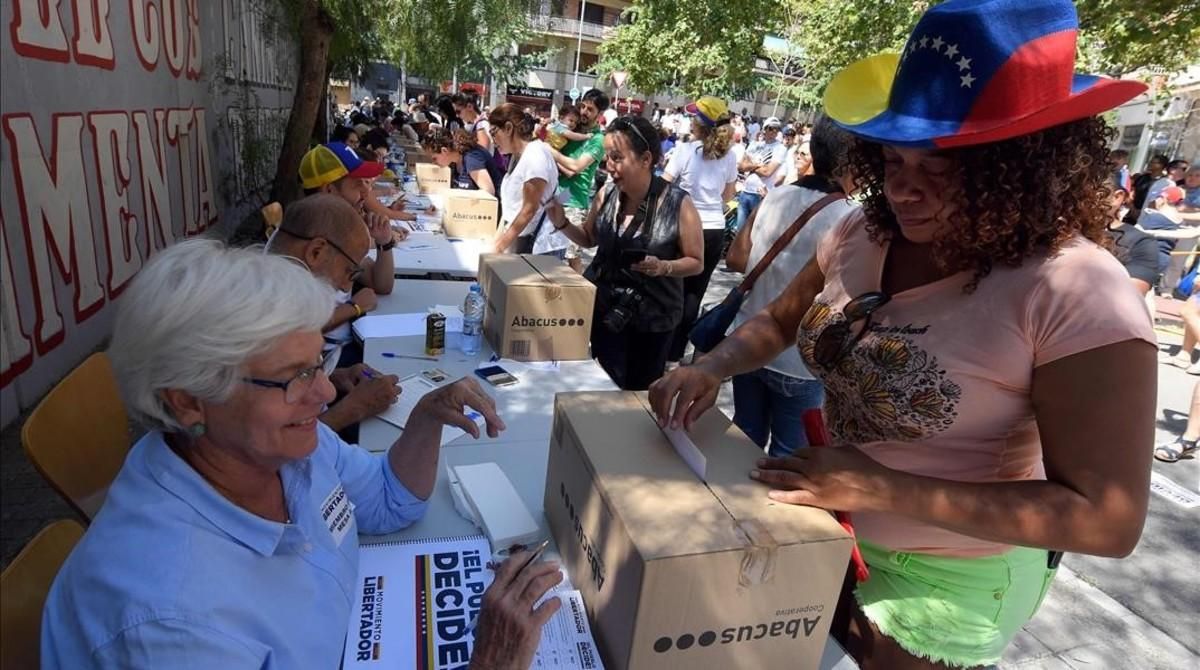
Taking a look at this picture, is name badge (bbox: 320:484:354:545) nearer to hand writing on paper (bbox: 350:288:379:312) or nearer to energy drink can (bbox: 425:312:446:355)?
energy drink can (bbox: 425:312:446:355)

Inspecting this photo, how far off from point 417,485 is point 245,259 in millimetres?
706

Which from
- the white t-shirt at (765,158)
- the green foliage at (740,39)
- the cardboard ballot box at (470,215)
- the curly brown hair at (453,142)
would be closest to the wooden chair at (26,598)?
the cardboard ballot box at (470,215)

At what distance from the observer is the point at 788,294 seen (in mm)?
1789

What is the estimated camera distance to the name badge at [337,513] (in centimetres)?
142

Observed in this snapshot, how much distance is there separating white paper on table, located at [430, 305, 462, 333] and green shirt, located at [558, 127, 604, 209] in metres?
3.05

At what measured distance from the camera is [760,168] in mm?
9438

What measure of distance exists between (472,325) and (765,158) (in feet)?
27.0

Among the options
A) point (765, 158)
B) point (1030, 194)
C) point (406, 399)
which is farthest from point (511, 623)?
point (765, 158)

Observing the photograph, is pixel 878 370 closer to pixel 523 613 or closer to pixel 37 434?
pixel 523 613

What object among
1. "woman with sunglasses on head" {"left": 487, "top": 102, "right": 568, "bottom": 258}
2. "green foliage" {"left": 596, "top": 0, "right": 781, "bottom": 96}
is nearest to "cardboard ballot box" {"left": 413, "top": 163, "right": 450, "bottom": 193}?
"woman with sunglasses on head" {"left": 487, "top": 102, "right": 568, "bottom": 258}

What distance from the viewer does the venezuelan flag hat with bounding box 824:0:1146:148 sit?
3.42 ft

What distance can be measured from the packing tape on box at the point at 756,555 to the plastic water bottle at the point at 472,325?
6.51 ft

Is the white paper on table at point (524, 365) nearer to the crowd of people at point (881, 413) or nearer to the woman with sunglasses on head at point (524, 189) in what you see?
the crowd of people at point (881, 413)

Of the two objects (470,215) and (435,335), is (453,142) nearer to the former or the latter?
(470,215)
